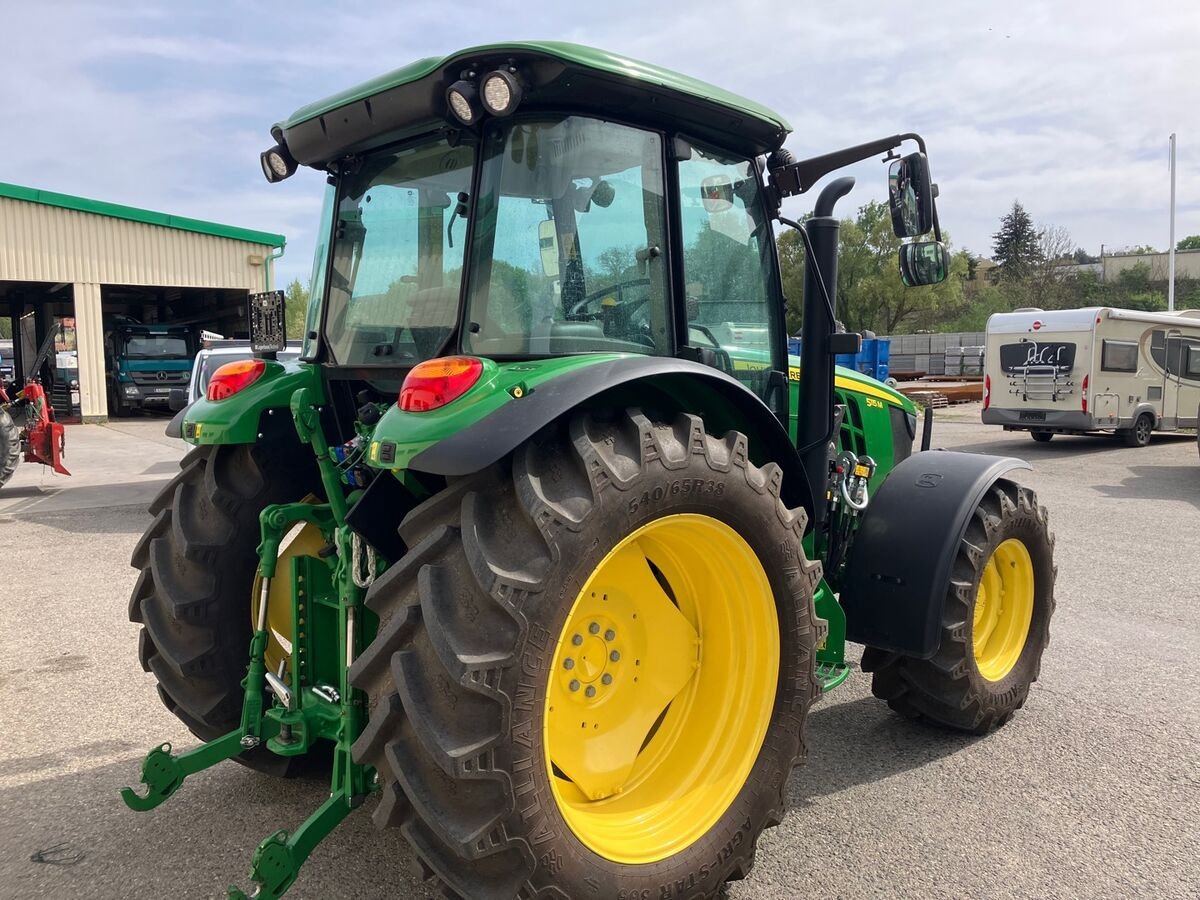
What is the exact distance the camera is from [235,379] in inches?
129

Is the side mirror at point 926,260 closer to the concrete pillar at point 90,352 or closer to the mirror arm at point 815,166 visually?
the mirror arm at point 815,166

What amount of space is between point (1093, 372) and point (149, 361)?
69.7ft

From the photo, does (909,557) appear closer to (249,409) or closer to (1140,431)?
(249,409)

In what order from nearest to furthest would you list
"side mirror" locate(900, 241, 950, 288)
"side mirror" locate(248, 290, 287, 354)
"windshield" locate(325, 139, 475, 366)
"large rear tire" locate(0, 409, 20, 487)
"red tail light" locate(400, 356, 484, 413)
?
"red tail light" locate(400, 356, 484, 413)
"windshield" locate(325, 139, 475, 366)
"side mirror" locate(900, 241, 950, 288)
"side mirror" locate(248, 290, 287, 354)
"large rear tire" locate(0, 409, 20, 487)

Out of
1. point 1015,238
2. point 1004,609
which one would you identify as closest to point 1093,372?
point 1004,609

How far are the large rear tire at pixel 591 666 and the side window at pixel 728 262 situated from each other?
2.32 ft

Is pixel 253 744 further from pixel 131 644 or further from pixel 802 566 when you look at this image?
pixel 131 644

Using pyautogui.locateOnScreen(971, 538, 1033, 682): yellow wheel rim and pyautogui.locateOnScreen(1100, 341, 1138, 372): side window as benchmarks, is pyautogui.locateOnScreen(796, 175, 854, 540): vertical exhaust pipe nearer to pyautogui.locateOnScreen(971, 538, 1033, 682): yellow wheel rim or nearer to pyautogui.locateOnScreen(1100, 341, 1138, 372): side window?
pyautogui.locateOnScreen(971, 538, 1033, 682): yellow wheel rim

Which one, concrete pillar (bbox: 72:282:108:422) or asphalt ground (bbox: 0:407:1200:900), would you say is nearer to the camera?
asphalt ground (bbox: 0:407:1200:900)

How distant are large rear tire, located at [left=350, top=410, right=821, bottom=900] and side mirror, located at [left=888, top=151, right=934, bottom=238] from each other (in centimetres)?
119

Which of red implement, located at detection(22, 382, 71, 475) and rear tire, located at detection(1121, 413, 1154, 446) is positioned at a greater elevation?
red implement, located at detection(22, 382, 71, 475)

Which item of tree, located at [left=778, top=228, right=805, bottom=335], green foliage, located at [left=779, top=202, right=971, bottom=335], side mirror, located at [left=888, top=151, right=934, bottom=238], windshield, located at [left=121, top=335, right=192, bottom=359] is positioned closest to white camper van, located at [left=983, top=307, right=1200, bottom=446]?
tree, located at [left=778, top=228, right=805, bottom=335]

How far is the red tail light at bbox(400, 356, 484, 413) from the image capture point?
89.4 inches

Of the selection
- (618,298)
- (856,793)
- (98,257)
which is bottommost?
(856,793)
